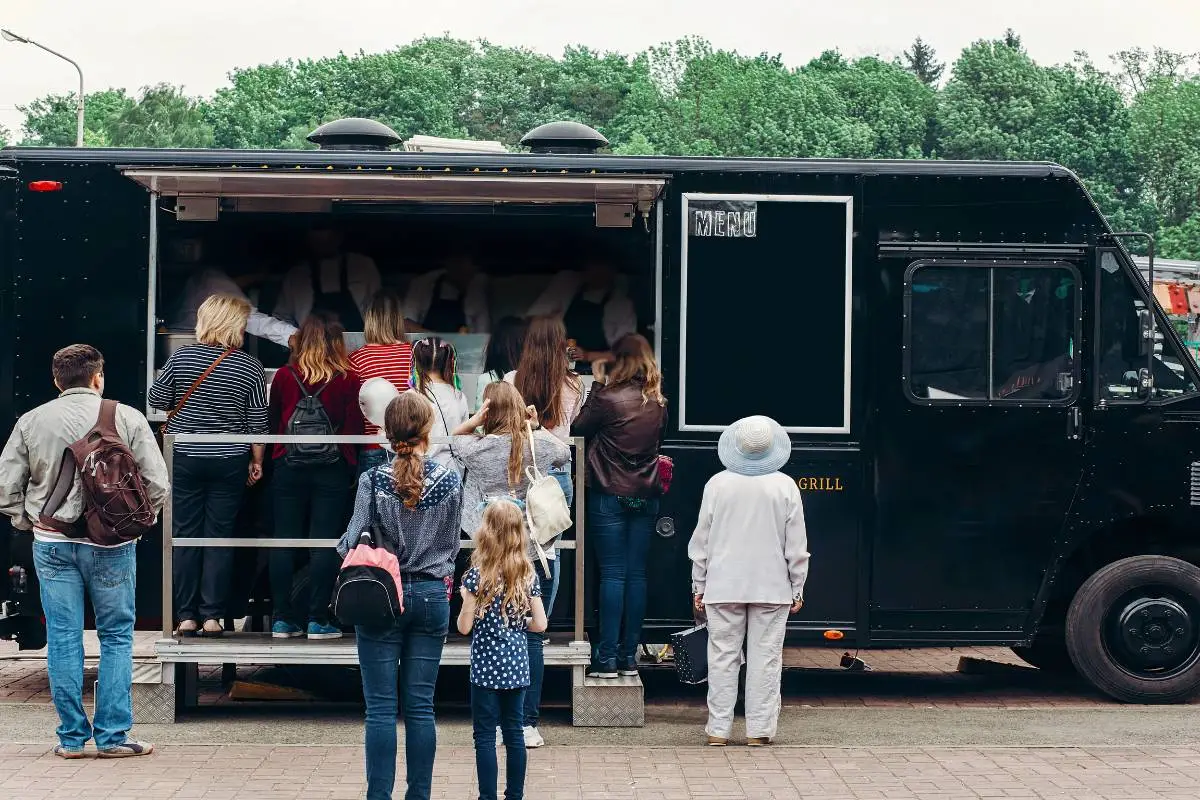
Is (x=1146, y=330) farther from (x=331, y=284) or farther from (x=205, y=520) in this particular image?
(x=205, y=520)

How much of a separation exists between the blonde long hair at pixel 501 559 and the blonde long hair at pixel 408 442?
319 millimetres

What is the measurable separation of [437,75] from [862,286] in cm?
7399

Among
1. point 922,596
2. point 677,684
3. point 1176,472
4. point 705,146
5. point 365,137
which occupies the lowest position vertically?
point 677,684

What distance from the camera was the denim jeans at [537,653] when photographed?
6672 mm

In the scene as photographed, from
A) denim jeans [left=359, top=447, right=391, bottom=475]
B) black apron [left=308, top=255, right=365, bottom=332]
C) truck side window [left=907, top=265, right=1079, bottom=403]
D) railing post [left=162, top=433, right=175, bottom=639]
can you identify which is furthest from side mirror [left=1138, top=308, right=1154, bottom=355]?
railing post [left=162, top=433, right=175, bottom=639]

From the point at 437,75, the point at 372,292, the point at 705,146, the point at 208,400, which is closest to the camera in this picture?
the point at 208,400

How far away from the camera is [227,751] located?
24.3 ft

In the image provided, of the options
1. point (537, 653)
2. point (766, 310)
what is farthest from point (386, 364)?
point (537, 653)

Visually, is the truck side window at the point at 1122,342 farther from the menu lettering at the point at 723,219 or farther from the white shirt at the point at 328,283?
the white shirt at the point at 328,283

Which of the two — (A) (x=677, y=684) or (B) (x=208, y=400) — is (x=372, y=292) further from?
(A) (x=677, y=684)

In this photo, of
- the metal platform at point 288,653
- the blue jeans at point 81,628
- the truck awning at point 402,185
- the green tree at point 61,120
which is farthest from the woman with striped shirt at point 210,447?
the green tree at point 61,120

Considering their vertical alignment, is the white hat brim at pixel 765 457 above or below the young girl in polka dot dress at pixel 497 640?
above

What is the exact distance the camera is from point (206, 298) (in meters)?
9.12

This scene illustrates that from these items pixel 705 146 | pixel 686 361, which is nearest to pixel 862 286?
pixel 686 361
